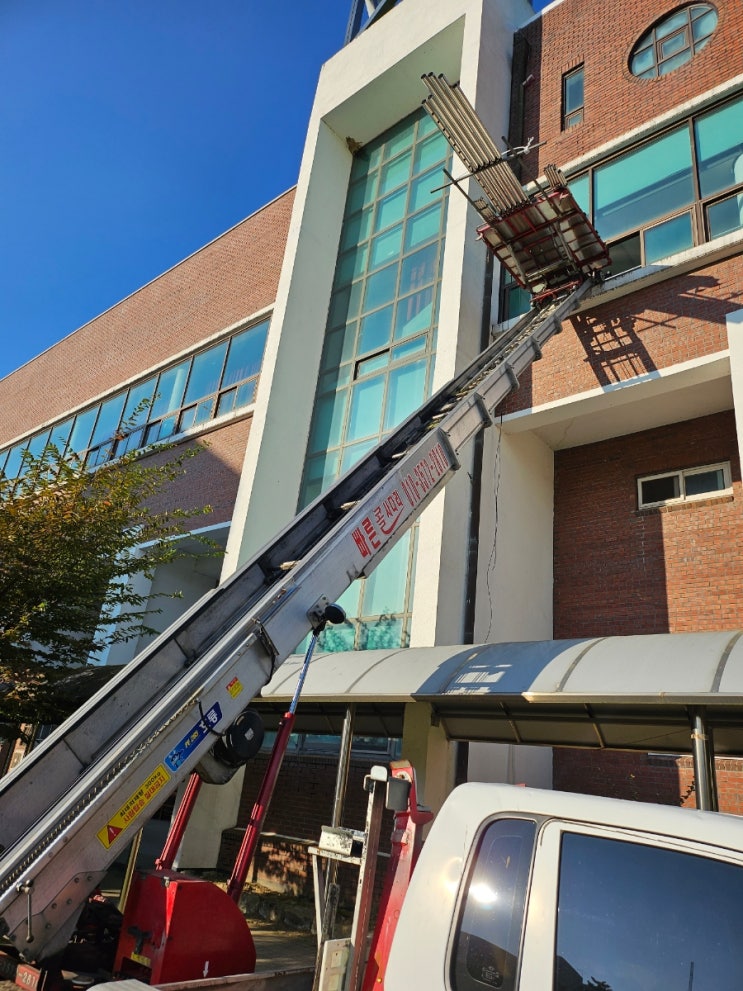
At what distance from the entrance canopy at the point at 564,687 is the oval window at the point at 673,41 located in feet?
34.1

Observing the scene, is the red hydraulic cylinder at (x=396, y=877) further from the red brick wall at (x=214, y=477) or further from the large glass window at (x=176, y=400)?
the large glass window at (x=176, y=400)

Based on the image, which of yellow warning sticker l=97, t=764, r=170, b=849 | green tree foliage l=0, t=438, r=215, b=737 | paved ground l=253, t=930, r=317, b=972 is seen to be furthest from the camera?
green tree foliage l=0, t=438, r=215, b=737

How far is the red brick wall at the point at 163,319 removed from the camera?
1742 centimetres

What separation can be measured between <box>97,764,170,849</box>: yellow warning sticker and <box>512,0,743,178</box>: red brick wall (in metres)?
11.3

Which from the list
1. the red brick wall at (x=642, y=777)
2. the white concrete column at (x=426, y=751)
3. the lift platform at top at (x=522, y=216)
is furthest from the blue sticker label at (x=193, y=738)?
the lift platform at top at (x=522, y=216)

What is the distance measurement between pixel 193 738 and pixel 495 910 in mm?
2187

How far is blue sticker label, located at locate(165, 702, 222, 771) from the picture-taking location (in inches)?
156

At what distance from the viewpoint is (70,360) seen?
23.7m

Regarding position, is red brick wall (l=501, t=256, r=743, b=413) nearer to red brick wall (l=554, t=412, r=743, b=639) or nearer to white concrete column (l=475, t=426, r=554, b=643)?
white concrete column (l=475, t=426, r=554, b=643)

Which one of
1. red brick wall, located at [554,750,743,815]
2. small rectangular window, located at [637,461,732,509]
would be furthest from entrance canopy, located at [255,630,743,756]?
small rectangular window, located at [637,461,732,509]

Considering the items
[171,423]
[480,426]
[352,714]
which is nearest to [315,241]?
[171,423]

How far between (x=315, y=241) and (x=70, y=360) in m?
12.1

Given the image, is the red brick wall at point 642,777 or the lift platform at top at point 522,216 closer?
the red brick wall at point 642,777

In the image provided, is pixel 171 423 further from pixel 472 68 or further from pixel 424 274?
pixel 472 68
